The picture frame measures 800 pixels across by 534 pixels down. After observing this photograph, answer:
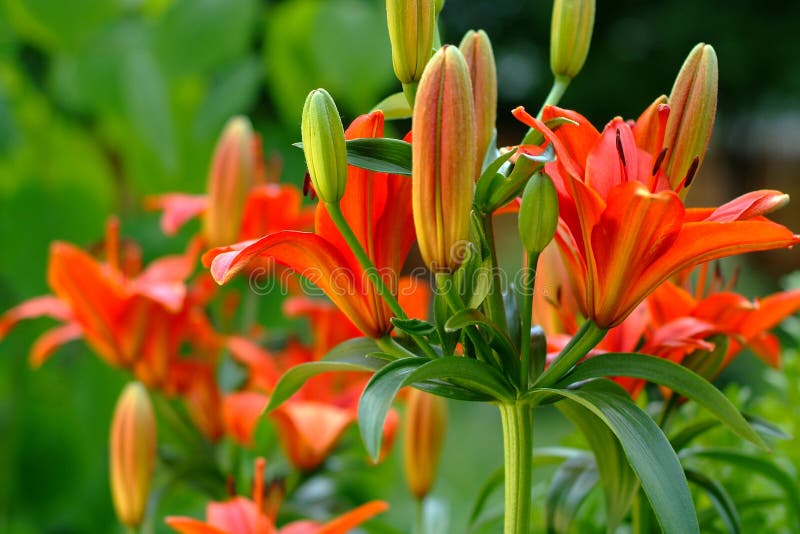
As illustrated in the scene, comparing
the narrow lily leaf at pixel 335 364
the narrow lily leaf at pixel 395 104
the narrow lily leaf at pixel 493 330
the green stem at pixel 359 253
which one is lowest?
the narrow lily leaf at pixel 335 364

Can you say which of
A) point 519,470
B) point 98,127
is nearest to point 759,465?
point 519,470

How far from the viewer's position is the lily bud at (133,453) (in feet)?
1.57

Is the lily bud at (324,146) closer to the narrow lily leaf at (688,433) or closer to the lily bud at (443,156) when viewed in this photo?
the lily bud at (443,156)

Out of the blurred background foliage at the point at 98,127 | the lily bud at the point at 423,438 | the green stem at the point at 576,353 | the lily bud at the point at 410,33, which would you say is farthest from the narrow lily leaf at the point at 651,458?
the blurred background foliage at the point at 98,127

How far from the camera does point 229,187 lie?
0.58 meters

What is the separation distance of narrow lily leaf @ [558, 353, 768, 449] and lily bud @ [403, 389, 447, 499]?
0.22 meters

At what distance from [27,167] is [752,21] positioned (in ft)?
14.6

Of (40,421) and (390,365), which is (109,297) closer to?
(390,365)

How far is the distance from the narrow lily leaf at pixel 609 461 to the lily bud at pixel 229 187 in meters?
0.31

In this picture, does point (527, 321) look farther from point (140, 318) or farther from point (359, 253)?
point (140, 318)

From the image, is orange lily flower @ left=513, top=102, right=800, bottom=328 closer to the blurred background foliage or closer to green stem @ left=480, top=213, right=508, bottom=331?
green stem @ left=480, top=213, right=508, bottom=331

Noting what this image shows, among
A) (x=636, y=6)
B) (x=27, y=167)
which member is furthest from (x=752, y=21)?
(x=27, y=167)

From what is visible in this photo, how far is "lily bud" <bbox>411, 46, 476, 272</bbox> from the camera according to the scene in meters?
0.27

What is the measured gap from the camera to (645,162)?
1.00 ft
